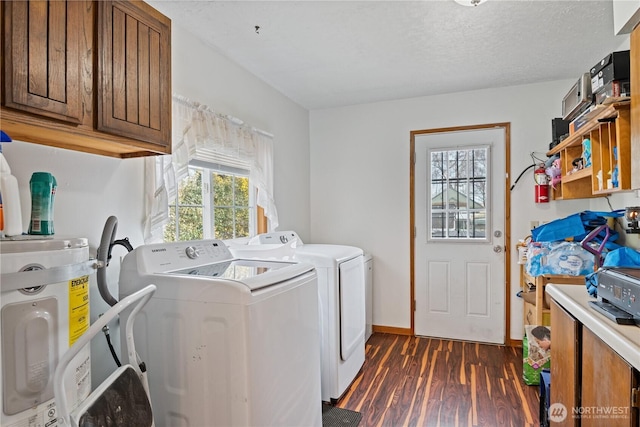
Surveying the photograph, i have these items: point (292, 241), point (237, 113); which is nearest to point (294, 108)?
point (237, 113)

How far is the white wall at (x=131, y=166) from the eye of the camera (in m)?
1.50

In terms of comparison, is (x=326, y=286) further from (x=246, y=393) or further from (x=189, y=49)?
(x=189, y=49)

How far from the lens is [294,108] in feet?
11.8

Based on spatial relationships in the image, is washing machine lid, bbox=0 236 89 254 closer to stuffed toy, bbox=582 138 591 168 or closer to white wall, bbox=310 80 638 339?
stuffed toy, bbox=582 138 591 168

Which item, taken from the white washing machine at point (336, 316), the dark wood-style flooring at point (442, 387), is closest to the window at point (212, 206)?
the white washing machine at point (336, 316)

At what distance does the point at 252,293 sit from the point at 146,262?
1.81ft

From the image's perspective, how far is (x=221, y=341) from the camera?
4.25 ft

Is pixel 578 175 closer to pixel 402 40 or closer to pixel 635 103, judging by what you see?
pixel 635 103

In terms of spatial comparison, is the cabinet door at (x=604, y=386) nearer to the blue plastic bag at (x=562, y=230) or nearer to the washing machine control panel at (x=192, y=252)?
the blue plastic bag at (x=562, y=230)

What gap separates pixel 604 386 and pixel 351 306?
1635 millimetres

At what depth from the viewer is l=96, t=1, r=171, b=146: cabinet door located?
4.25ft

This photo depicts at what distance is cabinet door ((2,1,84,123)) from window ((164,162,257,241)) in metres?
1.05

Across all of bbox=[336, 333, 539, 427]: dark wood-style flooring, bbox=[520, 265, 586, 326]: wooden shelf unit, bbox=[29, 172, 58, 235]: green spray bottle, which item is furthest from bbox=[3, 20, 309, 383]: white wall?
bbox=[520, 265, 586, 326]: wooden shelf unit

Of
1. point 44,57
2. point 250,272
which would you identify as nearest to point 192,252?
point 250,272
